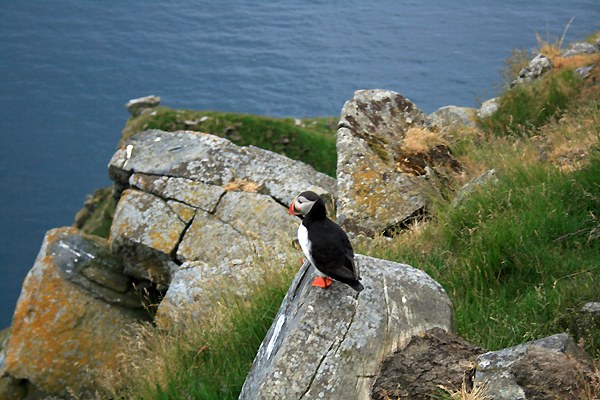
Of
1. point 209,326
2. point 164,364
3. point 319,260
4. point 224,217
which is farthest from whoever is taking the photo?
point 224,217

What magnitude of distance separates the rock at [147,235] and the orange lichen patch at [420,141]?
187 inches

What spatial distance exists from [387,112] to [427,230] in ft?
16.9

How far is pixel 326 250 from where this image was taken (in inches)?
233

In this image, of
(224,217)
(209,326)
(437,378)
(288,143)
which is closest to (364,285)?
(437,378)

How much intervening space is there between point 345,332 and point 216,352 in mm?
2162

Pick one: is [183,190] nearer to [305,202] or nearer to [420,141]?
[420,141]

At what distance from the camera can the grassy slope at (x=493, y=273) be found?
6742mm

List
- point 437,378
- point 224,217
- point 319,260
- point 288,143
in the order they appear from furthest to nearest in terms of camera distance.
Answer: point 288,143
point 224,217
point 319,260
point 437,378

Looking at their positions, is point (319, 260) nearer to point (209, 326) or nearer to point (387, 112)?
point (209, 326)

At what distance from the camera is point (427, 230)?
934cm

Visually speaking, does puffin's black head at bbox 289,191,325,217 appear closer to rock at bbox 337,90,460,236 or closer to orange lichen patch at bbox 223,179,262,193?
rock at bbox 337,90,460,236

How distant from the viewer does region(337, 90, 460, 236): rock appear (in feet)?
38.4

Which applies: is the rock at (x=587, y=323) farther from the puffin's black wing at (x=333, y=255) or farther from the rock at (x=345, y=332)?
the puffin's black wing at (x=333, y=255)

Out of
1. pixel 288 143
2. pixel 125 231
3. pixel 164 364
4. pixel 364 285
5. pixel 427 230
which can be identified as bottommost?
pixel 288 143
